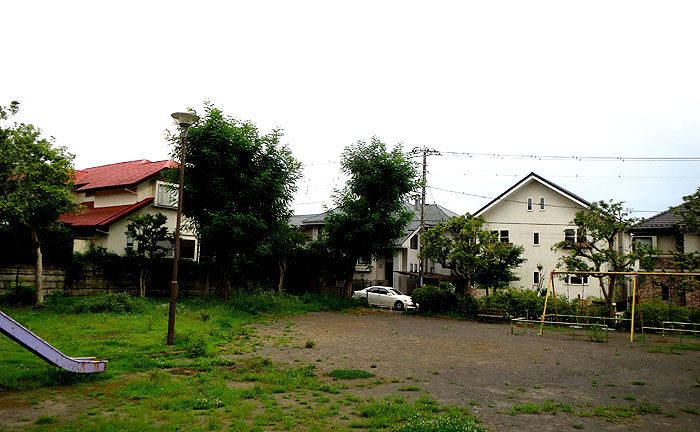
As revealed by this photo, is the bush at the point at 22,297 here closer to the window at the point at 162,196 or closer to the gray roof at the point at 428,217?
the window at the point at 162,196

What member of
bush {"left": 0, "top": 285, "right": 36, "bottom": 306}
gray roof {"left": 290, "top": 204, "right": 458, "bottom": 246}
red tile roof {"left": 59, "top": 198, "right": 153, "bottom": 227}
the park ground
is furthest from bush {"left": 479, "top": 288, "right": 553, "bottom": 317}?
red tile roof {"left": 59, "top": 198, "right": 153, "bottom": 227}

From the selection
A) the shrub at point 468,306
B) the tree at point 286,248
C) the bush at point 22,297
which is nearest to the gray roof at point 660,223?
the shrub at point 468,306

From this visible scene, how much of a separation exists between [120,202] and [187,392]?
2417 centimetres

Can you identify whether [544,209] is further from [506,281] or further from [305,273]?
[305,273]

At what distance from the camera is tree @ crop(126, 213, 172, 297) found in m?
23.0

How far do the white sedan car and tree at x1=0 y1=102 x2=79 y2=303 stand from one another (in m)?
18.6

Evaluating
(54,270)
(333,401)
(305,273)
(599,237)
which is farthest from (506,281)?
(54,270)

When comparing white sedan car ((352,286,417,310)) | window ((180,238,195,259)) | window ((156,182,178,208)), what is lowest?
white sedan car ((352,286,417,310))

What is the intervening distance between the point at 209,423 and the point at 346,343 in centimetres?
849

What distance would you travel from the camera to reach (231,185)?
23.2 m

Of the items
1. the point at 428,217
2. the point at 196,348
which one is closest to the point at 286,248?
the point at 428,217

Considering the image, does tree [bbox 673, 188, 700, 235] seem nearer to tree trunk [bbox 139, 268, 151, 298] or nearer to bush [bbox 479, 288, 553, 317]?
bush [bbox 479, 288, 553, 317]

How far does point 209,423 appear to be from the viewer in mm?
5809

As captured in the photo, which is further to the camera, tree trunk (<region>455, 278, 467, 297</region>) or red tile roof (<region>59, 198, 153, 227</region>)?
red tile roof (<region>59, 198, 153, 227</region>)
